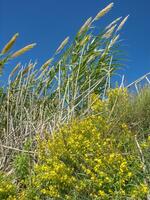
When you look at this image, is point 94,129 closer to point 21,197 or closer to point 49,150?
point 49,150

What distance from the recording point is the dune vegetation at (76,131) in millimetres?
3477

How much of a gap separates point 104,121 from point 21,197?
3.17ft

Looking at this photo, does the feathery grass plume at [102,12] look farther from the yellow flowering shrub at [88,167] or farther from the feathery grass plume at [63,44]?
the yellow flowering shrub at [88,167]

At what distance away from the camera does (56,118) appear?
495cm

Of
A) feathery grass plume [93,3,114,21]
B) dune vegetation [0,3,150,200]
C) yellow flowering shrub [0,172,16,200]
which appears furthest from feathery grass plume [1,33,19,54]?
yellow flowering shrub [0,172,16,200]

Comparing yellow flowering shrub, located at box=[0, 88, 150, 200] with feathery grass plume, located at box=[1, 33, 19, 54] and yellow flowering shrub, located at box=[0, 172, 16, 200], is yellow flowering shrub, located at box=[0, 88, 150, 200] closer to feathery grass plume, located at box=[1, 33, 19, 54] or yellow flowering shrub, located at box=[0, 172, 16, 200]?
yellow flowering shrub, located at box=[0, 172, 16, 200]

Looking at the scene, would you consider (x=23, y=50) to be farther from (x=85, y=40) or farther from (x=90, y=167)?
(x=90, y=167)

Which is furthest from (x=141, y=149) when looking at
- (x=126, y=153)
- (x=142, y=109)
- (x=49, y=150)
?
(x=142, y=109)

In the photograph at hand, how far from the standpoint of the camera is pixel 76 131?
3.92 metres

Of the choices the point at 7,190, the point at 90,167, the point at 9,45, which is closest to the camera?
the point at 90,167

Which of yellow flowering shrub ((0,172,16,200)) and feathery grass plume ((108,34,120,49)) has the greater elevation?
feathery grass plume ((108,34,120,49))

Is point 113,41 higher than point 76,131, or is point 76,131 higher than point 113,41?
point 113,41

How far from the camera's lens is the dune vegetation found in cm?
348

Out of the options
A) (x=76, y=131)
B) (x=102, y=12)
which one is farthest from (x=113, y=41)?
(x=76, y=131)
